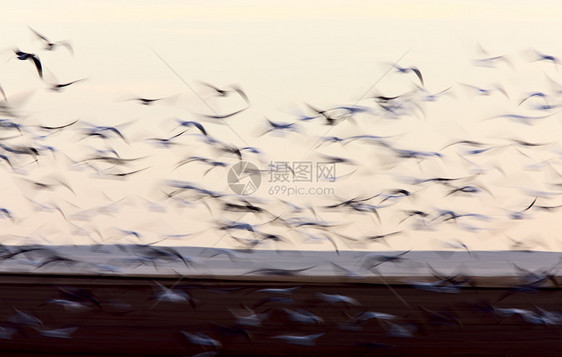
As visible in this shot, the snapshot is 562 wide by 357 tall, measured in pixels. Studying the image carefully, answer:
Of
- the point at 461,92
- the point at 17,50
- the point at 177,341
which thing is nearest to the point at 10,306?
the point at 177,341

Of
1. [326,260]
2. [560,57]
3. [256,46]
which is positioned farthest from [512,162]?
[256,46]

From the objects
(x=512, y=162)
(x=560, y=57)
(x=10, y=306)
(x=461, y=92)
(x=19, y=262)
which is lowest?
(x=10, y=306)

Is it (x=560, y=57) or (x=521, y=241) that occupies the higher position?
(x=560, y=57)

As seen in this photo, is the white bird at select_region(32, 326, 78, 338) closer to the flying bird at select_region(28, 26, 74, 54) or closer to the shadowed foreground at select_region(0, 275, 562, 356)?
the shadowed foreground at select_region(0, 275, 562, 356)

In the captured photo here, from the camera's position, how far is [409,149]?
1680 millimetres

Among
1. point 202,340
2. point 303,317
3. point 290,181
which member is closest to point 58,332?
point 202,340

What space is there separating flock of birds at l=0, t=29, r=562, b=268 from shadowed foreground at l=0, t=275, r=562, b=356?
16 cm

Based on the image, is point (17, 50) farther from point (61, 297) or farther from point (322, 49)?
point (322, 49)

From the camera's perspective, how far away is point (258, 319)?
174cm

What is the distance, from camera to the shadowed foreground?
172 centimetres

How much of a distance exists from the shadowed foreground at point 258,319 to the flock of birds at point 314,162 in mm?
164

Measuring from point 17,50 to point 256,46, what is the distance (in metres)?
0.78

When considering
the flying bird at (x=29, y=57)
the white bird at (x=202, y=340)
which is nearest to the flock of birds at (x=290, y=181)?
the flying bird at (x=29, y=57)

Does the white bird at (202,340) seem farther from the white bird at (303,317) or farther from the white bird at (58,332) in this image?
the white bird at (58,332)
